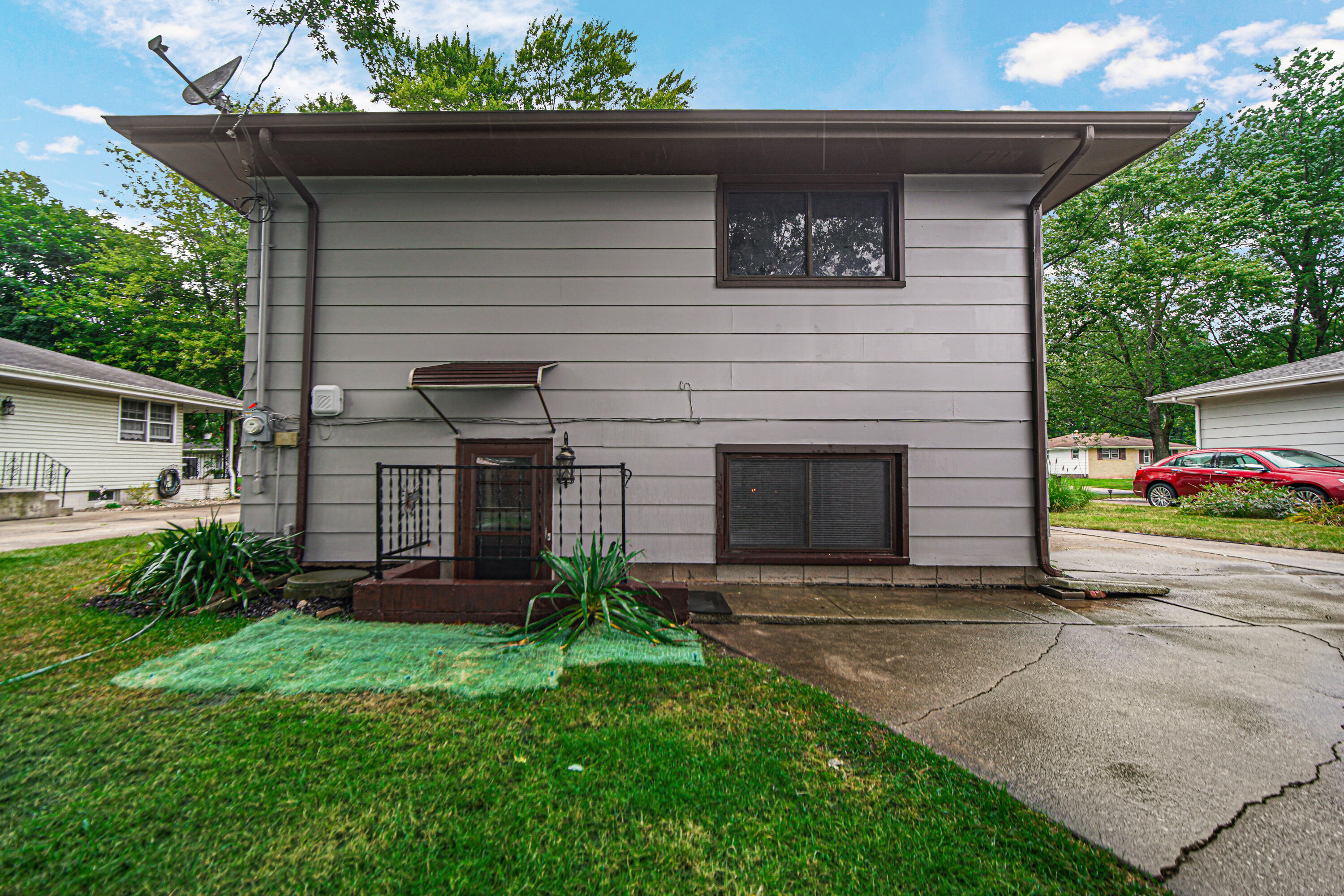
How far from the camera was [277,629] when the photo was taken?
3.40 meters

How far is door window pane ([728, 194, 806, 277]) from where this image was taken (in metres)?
4.77

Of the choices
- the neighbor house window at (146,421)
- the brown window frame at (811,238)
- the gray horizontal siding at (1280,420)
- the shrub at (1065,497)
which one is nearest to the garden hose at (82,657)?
the brown window frame at (811,238)

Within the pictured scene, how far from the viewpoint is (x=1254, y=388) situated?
427 inches

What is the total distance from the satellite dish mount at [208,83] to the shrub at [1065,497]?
1332cm

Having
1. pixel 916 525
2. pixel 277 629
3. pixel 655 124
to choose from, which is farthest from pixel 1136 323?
pixel 277 629

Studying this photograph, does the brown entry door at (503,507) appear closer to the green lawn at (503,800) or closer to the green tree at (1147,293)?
the green lawn at (503,800)

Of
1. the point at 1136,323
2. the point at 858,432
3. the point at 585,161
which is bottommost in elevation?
the point at 858,432

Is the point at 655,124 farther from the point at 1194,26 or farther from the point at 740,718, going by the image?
the point at 1194,26

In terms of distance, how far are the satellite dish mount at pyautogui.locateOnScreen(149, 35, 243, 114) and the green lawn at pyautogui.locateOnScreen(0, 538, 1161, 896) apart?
435 centimetres

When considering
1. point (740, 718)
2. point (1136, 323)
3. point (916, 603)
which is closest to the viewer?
point (740, 718)

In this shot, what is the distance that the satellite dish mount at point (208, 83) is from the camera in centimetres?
398

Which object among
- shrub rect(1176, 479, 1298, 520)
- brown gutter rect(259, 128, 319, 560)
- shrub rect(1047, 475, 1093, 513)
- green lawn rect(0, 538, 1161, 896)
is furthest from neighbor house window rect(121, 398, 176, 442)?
shrub rect(1176, 479, 1298, 520)

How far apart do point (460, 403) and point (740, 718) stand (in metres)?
3.59

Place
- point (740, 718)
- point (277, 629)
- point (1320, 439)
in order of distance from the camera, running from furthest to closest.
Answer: point (1320, 439), point (277, 629), point (740, 718)
